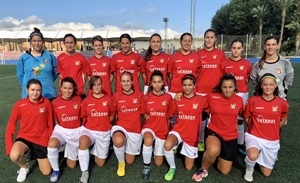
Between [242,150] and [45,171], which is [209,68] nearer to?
[242,150]

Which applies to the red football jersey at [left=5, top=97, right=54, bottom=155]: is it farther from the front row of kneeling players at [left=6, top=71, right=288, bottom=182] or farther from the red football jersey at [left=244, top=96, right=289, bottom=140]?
the red football jersey at [left=244, top=96, right=289, bottom=140]

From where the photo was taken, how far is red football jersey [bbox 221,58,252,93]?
14.3 feet

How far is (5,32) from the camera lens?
37.7 m

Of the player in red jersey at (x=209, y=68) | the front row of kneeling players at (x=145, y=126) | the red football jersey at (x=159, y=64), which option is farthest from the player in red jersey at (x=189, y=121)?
the red football jersey at (x=159, y=64)

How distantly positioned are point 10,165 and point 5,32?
38.9 m

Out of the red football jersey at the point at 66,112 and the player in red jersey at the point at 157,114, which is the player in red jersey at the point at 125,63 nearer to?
the player in red jersey at the point at 157,114

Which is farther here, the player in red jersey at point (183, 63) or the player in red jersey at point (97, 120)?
the player in red jersey at point (183, 63)

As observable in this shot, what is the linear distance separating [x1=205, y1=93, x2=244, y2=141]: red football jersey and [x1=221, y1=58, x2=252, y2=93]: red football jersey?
59 centimetres

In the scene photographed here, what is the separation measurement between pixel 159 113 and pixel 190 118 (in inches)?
17.9

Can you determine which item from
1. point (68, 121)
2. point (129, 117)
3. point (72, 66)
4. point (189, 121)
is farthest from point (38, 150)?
point (189, 121)

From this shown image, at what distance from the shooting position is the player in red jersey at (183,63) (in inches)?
175

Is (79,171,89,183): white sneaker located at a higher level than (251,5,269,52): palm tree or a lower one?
lower

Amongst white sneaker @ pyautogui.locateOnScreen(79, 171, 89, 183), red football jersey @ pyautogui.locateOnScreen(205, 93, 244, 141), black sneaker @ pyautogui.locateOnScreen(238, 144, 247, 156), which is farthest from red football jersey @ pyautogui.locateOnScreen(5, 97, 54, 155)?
black sneaker @ pyautogui.locateOnScreen(238, 144, 247, 156)

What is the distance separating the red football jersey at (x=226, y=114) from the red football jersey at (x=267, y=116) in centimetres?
21
